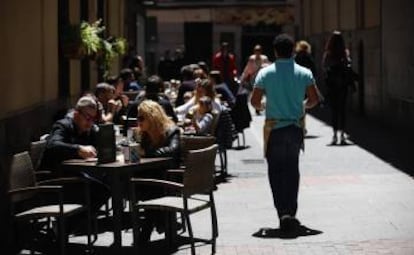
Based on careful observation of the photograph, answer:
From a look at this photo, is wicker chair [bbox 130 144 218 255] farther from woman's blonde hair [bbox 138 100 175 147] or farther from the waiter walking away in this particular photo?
the waiter walking away

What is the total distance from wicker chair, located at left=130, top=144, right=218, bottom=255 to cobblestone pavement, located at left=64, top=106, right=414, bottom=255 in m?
0.50

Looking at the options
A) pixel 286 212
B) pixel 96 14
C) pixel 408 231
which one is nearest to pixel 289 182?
pixel 286 212

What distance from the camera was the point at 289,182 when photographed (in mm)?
9242

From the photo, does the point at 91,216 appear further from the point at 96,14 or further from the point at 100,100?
the point at 96,14

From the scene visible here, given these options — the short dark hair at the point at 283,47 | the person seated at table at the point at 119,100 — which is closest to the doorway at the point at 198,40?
the person seated at table at the point at 119,100

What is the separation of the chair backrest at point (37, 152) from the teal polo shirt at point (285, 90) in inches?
88.2

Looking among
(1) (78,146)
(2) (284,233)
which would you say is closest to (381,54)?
(2) (284,233)

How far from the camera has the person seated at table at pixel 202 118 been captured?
39.6 feet

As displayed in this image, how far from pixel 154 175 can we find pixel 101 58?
762 centimetres

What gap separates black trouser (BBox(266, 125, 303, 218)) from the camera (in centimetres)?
922

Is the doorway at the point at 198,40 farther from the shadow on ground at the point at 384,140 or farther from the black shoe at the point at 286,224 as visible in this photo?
the black shoe at the point at 286,224

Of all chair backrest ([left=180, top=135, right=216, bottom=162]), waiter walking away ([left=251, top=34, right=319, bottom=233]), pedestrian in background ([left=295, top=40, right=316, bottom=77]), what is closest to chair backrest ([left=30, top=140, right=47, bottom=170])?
chair backrest ([left=180, top=135, right=216, bottom=162])

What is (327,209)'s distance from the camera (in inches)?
407

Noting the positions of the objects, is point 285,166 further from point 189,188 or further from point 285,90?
point 189,188
